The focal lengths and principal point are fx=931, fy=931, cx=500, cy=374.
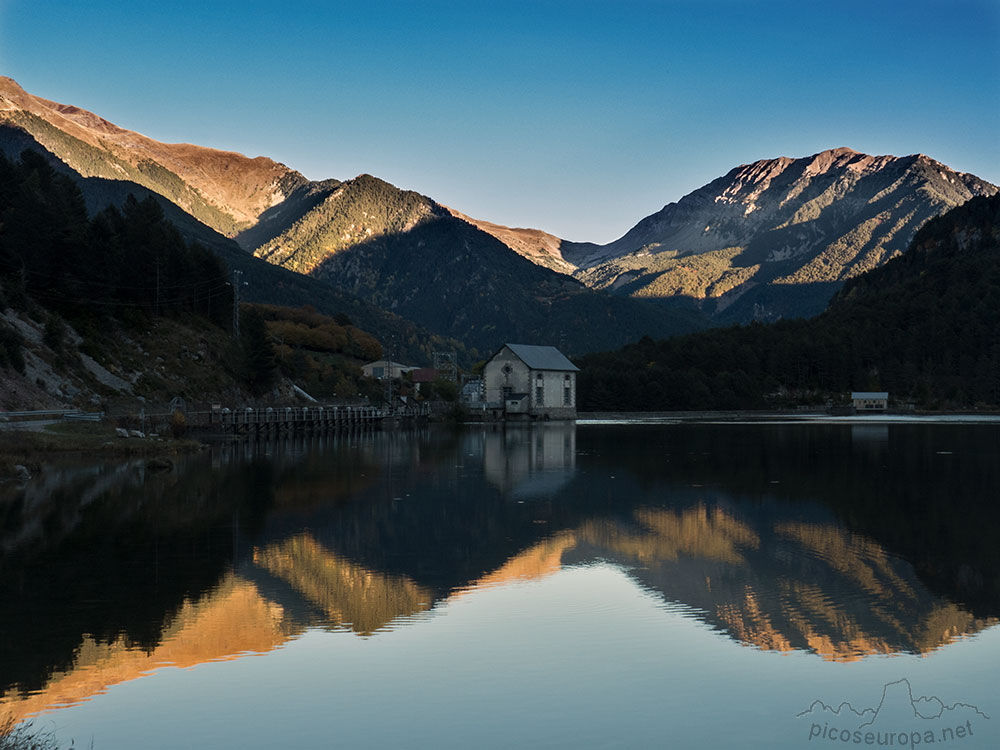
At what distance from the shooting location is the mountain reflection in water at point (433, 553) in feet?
48.3

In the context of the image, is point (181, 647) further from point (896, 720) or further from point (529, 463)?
point (529, 463)

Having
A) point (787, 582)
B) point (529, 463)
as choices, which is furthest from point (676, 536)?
point (529, 463)

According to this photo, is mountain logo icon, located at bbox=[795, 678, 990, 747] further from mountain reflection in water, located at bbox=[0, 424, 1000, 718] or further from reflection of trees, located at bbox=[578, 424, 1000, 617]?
reflection of trees, located at bbox=[578, 424, 1000, 617]

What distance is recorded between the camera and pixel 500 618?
628 inches

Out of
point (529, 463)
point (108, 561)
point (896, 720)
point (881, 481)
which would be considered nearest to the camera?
point (896, 720)

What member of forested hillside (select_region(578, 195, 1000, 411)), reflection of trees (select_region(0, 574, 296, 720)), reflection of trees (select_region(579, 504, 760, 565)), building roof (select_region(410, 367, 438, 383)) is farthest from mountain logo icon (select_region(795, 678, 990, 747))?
building roof (select_region(410, 367, 438, 383))

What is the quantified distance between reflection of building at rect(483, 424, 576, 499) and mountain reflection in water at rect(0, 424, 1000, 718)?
45 cm

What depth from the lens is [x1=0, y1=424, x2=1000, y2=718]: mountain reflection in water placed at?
48.3 ft

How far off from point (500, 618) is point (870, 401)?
15386cm

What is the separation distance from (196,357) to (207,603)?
68135mm

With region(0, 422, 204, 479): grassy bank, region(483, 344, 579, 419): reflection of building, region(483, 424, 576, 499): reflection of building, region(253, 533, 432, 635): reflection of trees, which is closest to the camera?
region(253, 533, 432, 635): reflection of trees

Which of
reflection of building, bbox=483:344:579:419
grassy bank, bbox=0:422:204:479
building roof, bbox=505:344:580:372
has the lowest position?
grassy bank, bbox=0:422:204:479

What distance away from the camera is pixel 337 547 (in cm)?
2245

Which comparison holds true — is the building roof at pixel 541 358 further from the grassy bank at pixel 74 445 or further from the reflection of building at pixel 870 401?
the grassy bank at pixel 74 445
